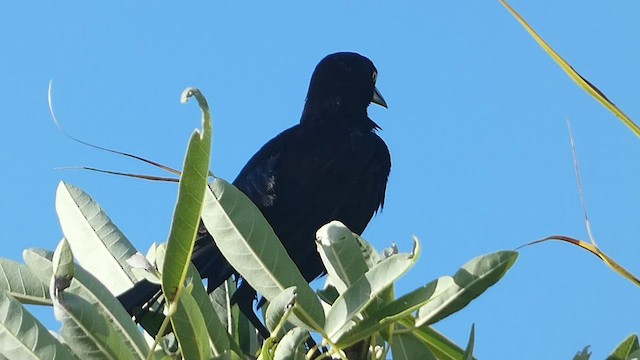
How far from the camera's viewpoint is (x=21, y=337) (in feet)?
5.20

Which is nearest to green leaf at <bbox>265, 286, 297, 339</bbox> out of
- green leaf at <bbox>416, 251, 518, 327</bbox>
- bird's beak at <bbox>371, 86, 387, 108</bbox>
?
green leaf at <bbox>416, 251, 518, 327</bbox>

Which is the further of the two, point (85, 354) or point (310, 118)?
point (310, 118)

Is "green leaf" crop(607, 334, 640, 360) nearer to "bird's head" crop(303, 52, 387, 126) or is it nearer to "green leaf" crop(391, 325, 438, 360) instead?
"green leaf" crop(391, 325, 438, 360)

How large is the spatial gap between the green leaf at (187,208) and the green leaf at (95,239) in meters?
0.61

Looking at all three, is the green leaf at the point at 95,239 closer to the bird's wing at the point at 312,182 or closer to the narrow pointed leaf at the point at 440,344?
the narrow pointed leaf at the point at 440,344

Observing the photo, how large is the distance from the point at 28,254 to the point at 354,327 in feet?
2.01

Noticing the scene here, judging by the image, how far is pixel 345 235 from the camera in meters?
1.78

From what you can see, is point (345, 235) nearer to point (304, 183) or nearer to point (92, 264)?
point (92, 264)

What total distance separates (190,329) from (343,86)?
3.81m

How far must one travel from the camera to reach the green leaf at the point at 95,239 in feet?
7.36

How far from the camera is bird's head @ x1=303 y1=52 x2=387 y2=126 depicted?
533cm

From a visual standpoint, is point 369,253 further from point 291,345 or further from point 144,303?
point 144,303

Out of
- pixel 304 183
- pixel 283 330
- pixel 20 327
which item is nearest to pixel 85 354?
pixel 20 327

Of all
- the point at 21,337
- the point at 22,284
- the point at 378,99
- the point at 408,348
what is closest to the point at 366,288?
the point at 408,348
